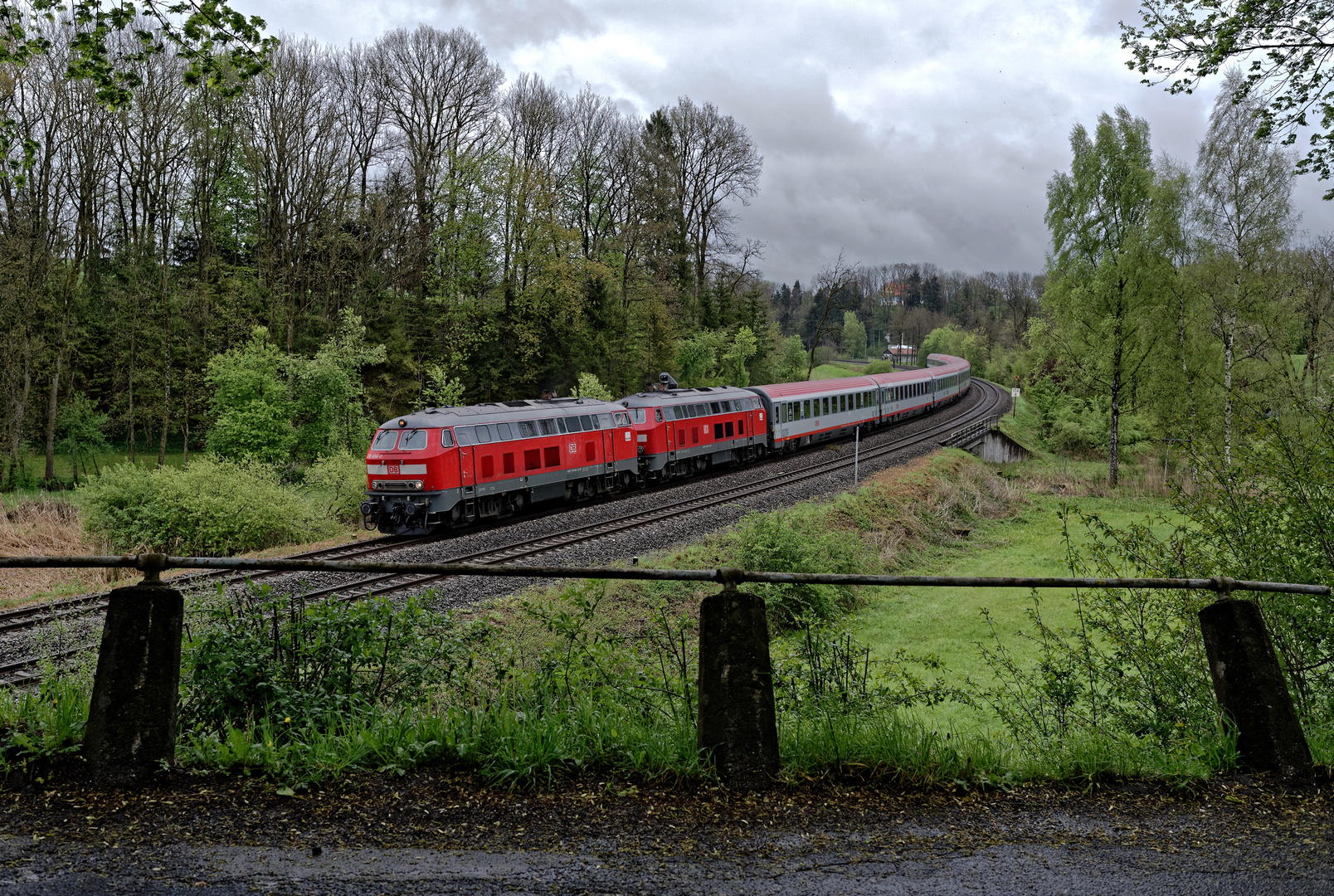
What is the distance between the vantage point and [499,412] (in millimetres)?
22000

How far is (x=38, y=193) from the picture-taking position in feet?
104

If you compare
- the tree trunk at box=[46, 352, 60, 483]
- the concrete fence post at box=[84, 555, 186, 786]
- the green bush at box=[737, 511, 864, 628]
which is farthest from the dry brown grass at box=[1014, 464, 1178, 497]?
the tree trunk at box=[46, 352, 60, 483]

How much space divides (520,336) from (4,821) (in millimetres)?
36213

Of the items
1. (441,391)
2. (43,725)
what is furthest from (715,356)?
(43,725)

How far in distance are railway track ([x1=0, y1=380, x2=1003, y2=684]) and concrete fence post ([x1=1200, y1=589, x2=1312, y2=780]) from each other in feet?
16.5

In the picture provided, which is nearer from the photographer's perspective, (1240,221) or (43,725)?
(43,725)

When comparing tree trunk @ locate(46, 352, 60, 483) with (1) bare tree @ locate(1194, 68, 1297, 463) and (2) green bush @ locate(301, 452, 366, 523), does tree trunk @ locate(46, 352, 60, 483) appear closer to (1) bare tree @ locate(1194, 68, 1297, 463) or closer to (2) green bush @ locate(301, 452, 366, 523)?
(2) green bush @ locate(301, 452, 366, 523)

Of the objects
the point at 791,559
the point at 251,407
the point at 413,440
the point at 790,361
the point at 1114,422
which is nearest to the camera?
the point at 791,559

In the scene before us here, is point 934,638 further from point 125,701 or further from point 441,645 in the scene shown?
point 125,701

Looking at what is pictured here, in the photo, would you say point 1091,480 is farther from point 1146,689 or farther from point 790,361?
point 790,361

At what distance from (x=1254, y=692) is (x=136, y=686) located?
18.9 ft

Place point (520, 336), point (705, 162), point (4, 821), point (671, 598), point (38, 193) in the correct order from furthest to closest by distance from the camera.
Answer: point (705, 162)
point (520, 336)
point (38, 193)
point (671, 598)
point (4, 821)

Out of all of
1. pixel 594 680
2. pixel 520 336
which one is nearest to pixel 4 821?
pixel 594 680

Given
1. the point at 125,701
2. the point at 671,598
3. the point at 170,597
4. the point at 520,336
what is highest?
the point at 520,336
